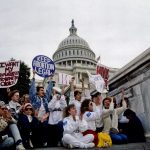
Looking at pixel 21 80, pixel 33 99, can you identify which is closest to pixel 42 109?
pixel 33 99

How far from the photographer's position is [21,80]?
90.0ft

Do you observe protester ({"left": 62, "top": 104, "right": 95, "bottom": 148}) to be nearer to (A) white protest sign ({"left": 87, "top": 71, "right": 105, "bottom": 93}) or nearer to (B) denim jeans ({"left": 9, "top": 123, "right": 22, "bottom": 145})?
(B) denim jeans ({"left": 9, "top": 123, "right": 22, "bottom": 145})

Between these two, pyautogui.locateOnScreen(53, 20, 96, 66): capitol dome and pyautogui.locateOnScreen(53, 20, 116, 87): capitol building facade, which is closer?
pyautogui.locateOnScreen(53, 20, 116, 87): capitol building facade

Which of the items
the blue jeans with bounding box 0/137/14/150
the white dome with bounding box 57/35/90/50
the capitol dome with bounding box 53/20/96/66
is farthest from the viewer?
the white dome with bounding box 57/35/90/50

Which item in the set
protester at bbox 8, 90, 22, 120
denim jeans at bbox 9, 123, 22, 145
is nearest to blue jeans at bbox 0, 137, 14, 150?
denim jeans at bbox 9, 123, 22, 145

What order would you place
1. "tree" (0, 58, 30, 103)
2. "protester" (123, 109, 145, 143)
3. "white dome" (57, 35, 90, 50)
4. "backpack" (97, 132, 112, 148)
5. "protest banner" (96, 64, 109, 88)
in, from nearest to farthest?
"backpack" (97, 132, 112, 148), "protester" (123, 109, 145, 143), "protest banner" (96, 64, 109, 88), "tree" (0, 58, 30, 103), "white dome" (57, 35, 90, 50)

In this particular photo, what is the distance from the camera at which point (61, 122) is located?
22.3 ft

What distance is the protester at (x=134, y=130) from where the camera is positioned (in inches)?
282

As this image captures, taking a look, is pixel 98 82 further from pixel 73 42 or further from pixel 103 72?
pixel 73 42

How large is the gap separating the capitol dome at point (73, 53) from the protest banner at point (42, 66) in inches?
2924

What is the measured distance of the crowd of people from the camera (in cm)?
600

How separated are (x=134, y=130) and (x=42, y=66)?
3.10m

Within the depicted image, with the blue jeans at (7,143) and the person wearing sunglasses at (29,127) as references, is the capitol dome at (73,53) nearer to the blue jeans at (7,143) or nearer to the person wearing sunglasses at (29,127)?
the person wearing sunglasses at (29,127)

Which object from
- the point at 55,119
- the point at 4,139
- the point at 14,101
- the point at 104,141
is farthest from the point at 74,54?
the point at 4,139
